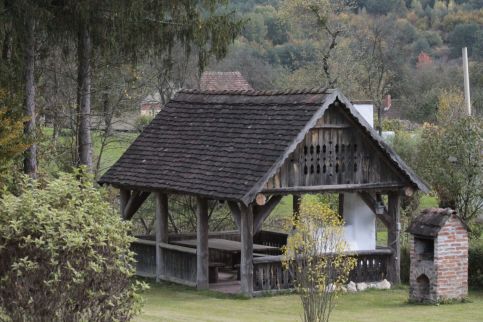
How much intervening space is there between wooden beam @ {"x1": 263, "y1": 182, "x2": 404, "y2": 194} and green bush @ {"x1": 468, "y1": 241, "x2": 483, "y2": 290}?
224cm

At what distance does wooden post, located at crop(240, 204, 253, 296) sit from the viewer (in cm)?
2094

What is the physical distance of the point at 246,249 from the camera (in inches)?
828

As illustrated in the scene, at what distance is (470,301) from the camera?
2072 centimetres

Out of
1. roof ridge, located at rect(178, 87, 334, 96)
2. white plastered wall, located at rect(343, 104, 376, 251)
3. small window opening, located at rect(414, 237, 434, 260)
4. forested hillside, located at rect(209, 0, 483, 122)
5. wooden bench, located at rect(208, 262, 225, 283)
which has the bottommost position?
wooden bench, located at rect(208, 262, 225, 283)

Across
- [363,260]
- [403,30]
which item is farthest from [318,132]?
[403,30]

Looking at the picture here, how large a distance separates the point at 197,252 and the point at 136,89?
11.1 meters

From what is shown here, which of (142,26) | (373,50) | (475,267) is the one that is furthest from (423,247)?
(373,50)

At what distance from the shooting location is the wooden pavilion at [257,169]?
21.1 m

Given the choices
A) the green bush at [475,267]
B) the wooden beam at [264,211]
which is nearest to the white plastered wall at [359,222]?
the green bush at [475,267]

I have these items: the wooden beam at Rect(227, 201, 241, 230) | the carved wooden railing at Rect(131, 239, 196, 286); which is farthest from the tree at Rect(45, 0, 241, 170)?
the wooden beam at Rect(227, 201, 241, 230)

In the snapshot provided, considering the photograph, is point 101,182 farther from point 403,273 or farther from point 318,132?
point 403,273

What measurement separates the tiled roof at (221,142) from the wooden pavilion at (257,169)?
27mm

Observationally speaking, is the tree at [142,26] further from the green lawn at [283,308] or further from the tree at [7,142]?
the green lawn at [283,308]

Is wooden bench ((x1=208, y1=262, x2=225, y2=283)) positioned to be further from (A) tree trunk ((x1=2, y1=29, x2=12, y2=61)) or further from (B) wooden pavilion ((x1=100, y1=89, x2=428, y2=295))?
(A) tree trunk ((x1=2, y1=29, x2=12, y2=61))
